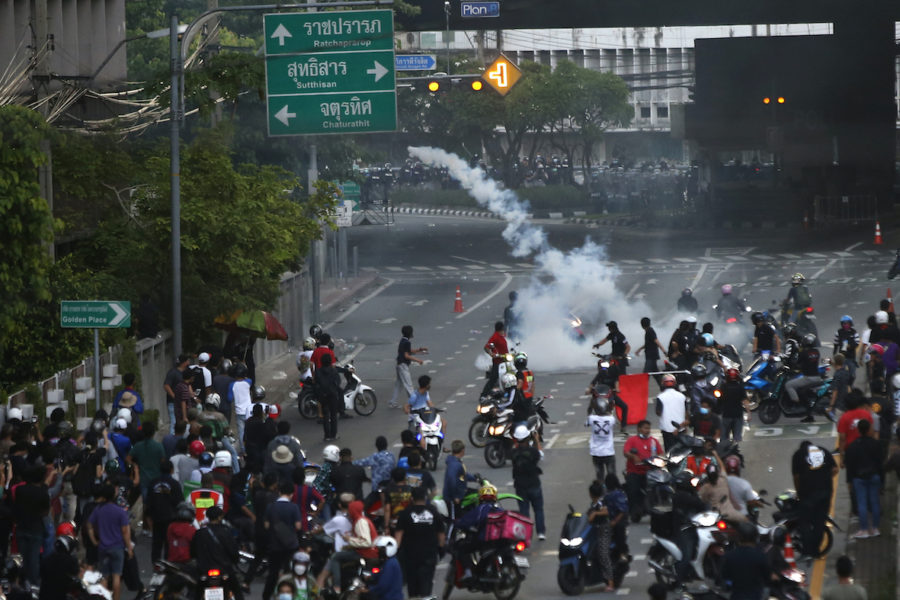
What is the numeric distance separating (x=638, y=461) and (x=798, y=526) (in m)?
2.24

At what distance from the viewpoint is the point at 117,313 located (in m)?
20.1

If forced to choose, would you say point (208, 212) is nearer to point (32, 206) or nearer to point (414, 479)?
point (32, 206)

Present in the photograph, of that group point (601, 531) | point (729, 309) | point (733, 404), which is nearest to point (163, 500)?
point (601, 531)

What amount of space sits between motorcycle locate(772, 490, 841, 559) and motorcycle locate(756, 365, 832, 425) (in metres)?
7.70

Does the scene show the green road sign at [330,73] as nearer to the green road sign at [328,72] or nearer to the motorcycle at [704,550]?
the green road sign at [328,72]

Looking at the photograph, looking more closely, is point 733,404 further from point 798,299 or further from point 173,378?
point 798,299

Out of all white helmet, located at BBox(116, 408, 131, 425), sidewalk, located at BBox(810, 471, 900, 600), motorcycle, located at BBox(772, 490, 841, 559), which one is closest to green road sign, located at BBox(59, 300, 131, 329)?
white helmet, located at BBox(116, 408, 131, 425)

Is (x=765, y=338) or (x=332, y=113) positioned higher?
(x=332, y=113)

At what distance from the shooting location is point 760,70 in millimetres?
65375

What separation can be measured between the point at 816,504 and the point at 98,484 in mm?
7793

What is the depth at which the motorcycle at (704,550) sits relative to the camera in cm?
1571

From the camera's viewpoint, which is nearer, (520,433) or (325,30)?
(520,433)

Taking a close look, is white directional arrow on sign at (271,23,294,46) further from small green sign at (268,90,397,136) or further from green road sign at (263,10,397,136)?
small green sign at (268,90,397,136)

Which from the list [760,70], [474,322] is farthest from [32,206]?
[760,70]
